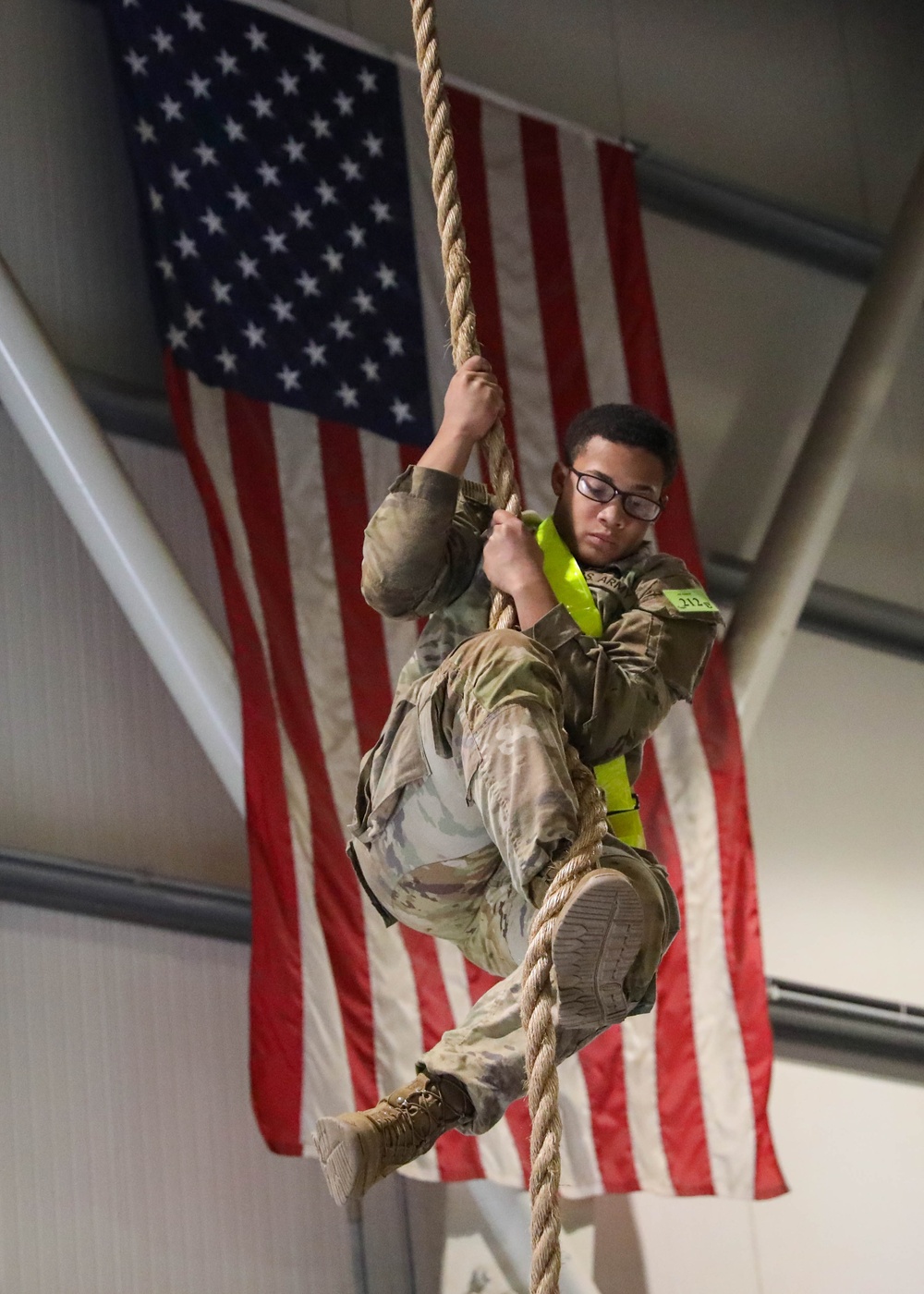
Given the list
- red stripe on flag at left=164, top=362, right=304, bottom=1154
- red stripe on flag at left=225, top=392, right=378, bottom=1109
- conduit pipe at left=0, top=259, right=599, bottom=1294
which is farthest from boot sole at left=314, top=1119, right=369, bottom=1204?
conduit pipe at left=0, top=259, right=599, bottom=1294

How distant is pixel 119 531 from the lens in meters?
5.46

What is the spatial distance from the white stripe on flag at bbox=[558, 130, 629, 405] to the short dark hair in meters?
3.52

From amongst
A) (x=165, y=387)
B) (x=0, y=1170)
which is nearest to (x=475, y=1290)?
(x=0, y=1170)

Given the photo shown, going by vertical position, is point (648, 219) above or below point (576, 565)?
above

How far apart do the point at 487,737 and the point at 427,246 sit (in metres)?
4.15

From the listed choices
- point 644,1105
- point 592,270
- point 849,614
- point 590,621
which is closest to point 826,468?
point 849,614

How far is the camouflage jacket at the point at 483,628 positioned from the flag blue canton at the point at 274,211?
9.78ft

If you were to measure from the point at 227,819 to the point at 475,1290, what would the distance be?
175 centimetres

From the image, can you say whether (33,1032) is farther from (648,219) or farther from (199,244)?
(648,219)

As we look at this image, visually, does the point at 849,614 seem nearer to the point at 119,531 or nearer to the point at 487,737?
the point at 119,531

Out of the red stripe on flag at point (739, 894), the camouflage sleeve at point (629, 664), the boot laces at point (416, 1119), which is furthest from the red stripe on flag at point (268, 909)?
the camouflage sleeve at point (629, 664)

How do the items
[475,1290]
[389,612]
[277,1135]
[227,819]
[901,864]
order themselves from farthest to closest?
[901,864] < [227,819] < [475,1290] < [277,1135] < [389,612]

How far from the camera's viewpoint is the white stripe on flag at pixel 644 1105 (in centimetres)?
571

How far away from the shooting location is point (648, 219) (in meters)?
7.64
